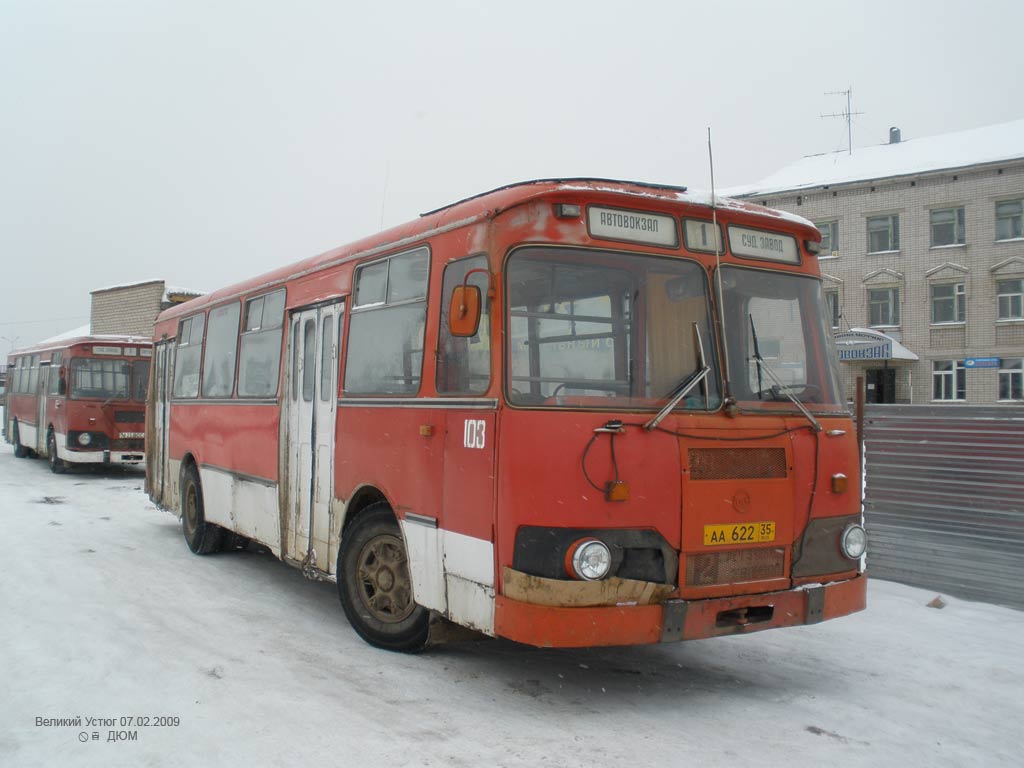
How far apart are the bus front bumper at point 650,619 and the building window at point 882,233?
1429 inches

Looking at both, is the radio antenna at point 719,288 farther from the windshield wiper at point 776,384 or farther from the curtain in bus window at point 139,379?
the curtain in bus window at point 139,379

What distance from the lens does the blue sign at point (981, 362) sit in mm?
35844

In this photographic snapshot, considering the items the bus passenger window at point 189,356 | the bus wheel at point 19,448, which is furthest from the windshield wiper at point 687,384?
the bus wheel at point 19,448

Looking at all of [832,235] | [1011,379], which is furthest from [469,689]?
[832,235]

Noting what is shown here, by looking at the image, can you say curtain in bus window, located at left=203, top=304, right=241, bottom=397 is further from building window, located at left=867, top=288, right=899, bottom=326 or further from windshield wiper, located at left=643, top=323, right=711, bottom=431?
building window, located at left=867, top=288, right=899, bottom=326

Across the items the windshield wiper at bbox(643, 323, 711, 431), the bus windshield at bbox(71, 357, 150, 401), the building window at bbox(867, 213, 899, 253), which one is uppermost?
the building window at bbox(867, 213, 899, 253)

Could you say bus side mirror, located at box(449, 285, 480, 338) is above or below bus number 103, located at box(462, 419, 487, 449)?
above

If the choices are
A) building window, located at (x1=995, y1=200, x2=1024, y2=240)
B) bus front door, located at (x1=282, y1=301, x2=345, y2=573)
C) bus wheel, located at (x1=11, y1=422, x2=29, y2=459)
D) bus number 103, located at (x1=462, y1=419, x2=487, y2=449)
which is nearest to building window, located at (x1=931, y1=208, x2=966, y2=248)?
building window, located at (x1=995, y1=200, x2=1024, y2=240)

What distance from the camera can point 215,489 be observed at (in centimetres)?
1003

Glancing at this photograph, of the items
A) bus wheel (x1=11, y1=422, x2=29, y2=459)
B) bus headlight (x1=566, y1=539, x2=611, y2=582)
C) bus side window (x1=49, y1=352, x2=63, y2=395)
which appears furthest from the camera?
bus wheel (x1=11, y1=422, x2=29, y2=459)

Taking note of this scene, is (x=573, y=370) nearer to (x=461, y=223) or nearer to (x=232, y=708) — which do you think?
(x=461, y=223)

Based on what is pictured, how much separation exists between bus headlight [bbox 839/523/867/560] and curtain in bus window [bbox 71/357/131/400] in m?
17.5

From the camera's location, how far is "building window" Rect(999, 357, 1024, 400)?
35438 mm

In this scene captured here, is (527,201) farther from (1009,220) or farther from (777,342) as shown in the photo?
(1009,220)
